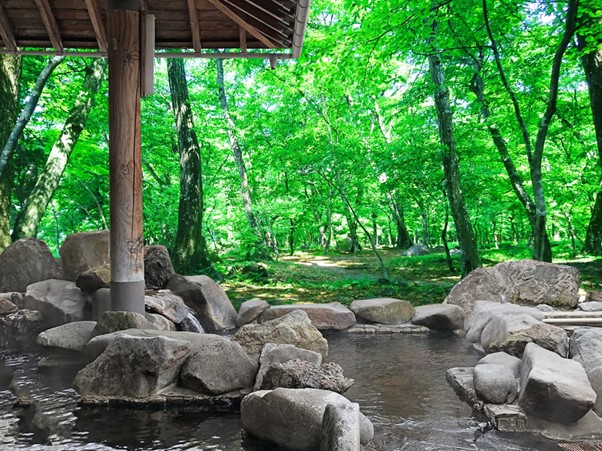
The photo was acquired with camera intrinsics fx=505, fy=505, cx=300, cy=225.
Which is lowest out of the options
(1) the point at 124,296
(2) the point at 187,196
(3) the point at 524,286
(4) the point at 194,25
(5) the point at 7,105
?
(3) the point at 524,286

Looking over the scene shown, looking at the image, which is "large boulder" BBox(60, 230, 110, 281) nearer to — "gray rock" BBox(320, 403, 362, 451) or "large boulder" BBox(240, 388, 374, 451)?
"large boulder" BBox(240, 388, 374, 451)

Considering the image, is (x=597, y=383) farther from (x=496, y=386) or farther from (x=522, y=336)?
(x=522, y=336)

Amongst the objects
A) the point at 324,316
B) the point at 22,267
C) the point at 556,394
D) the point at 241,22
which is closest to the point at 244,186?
the point at 22,267

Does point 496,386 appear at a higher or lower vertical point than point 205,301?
lower

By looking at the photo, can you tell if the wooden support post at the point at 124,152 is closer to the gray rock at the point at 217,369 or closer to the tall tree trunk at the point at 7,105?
the gray rock at the point at 217,369

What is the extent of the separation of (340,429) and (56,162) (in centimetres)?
1081

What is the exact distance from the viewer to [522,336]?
5.76 m

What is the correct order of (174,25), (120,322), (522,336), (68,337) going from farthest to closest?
(174,25) < (68,337) < (120,322) < (522,336)

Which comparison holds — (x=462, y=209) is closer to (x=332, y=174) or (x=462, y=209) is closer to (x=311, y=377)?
(x=332, y=174)

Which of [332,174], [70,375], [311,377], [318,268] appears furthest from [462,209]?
[70,375]

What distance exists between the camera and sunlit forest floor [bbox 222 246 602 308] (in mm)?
10984

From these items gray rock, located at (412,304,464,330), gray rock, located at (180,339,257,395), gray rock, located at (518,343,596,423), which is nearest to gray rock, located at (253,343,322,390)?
gray rock, located at (180,339,257,395)

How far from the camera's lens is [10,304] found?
24.6ft

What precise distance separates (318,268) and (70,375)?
11.7m
